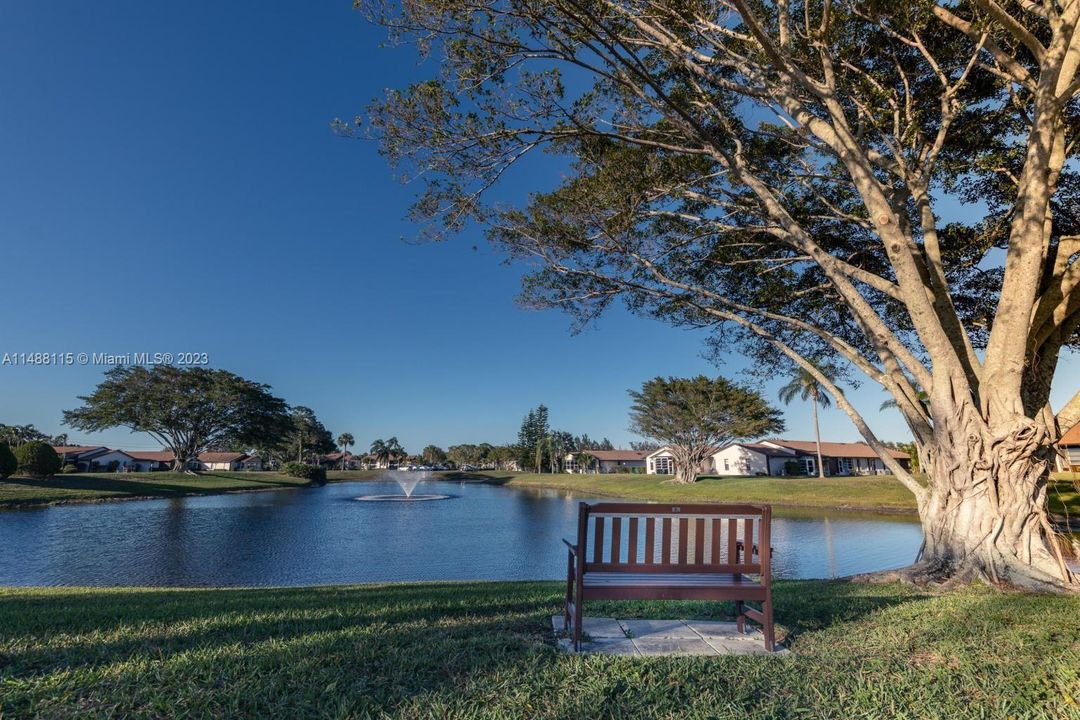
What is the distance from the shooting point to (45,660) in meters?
3.09

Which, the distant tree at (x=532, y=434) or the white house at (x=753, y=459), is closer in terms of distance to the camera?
the white house at (x=753, y=459)

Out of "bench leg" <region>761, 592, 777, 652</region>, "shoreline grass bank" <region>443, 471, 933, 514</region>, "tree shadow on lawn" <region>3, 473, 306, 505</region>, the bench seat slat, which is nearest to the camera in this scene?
"bench leg" <region>761, 592, 777, 652</region>

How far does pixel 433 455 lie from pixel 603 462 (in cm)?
4129

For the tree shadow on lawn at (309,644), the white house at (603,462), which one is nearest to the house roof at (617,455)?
the white house at (603,462)

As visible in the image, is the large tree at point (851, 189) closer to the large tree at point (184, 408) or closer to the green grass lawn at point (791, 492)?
the green grass lawn at point (791, 492)

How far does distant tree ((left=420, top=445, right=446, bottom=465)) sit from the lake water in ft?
301

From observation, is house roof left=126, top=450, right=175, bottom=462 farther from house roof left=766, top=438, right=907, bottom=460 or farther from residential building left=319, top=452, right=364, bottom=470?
house roof left=766, top=438, right=907, bottom=460

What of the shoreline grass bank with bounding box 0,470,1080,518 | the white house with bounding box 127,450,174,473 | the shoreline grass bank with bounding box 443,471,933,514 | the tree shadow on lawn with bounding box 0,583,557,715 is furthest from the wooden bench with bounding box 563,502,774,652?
the white house with bounding box 127,450,174,473

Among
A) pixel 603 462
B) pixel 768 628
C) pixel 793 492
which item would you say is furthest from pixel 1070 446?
pixel 603 462

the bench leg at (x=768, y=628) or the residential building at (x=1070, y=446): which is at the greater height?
the residential building at (x=1070, y=446)

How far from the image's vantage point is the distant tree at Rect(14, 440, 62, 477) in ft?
99.8

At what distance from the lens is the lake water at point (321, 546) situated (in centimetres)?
1147

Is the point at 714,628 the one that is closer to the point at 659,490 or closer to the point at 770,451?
the point at 659,490

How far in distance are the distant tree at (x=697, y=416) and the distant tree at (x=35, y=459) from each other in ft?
133
